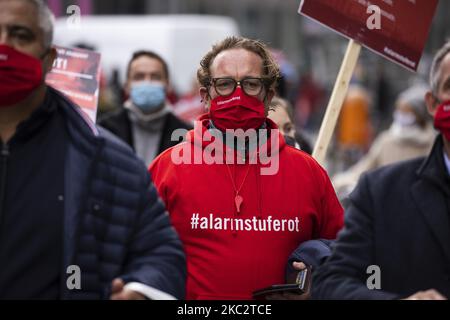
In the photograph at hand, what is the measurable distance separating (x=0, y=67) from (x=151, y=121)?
4863 millimetres

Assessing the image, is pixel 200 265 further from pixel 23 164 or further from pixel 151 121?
pixel 151 121

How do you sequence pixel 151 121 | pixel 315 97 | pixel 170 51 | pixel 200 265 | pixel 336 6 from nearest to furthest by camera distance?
pixel 200 265, pixel 336 6, pixel 151 121, pixel 170 51, pixel 315 97

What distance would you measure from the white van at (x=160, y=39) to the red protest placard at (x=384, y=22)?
14.6 meters

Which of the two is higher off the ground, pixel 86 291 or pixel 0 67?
pixel 0 67

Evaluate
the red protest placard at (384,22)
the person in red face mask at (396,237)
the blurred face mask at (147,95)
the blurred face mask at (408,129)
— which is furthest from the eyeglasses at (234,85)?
the blurred face mask at (408,129)

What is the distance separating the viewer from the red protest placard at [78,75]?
6688 mm

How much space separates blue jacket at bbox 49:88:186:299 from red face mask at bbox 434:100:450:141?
95 cm

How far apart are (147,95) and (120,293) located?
4987 mm

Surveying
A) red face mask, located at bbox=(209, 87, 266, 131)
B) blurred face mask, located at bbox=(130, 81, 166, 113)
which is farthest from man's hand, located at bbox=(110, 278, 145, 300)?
blurred face mask, located at bbox=(130, 81, 166, 113)

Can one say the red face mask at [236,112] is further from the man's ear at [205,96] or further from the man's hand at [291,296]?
the man's hand at [291,296]

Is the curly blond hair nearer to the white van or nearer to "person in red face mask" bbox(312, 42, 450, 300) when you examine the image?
"person in red face mask" bbox(312, 42, 450, 300)

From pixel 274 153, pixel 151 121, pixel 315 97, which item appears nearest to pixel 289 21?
pixel 315 97

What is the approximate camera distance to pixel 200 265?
5.33 metres

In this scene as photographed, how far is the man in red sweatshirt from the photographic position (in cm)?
531
